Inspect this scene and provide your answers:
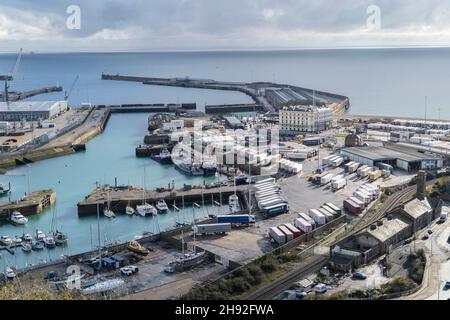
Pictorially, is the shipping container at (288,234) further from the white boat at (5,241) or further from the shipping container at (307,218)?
the white boat at (5,241)

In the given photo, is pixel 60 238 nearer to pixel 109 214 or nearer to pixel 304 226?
pixel 109 214

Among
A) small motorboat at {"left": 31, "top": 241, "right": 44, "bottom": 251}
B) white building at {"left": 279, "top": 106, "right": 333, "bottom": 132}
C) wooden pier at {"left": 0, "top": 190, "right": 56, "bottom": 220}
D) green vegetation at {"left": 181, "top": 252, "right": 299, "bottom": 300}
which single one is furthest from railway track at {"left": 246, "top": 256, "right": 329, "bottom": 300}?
white building at {"left": 279, "top": 106, "right": 333, "bottom": 132}

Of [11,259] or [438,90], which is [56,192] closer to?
[11,259]

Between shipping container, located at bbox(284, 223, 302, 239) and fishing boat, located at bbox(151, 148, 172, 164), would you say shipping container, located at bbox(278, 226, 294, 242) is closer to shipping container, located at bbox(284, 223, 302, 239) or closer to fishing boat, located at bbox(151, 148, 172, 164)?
shipping container, located at bbox(284, 223, 302, 239)

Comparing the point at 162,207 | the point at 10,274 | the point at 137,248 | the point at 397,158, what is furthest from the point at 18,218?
the point at 397,158

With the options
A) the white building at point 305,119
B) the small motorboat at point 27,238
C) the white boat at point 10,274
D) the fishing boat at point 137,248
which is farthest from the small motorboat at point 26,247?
the white building at point 305,119
